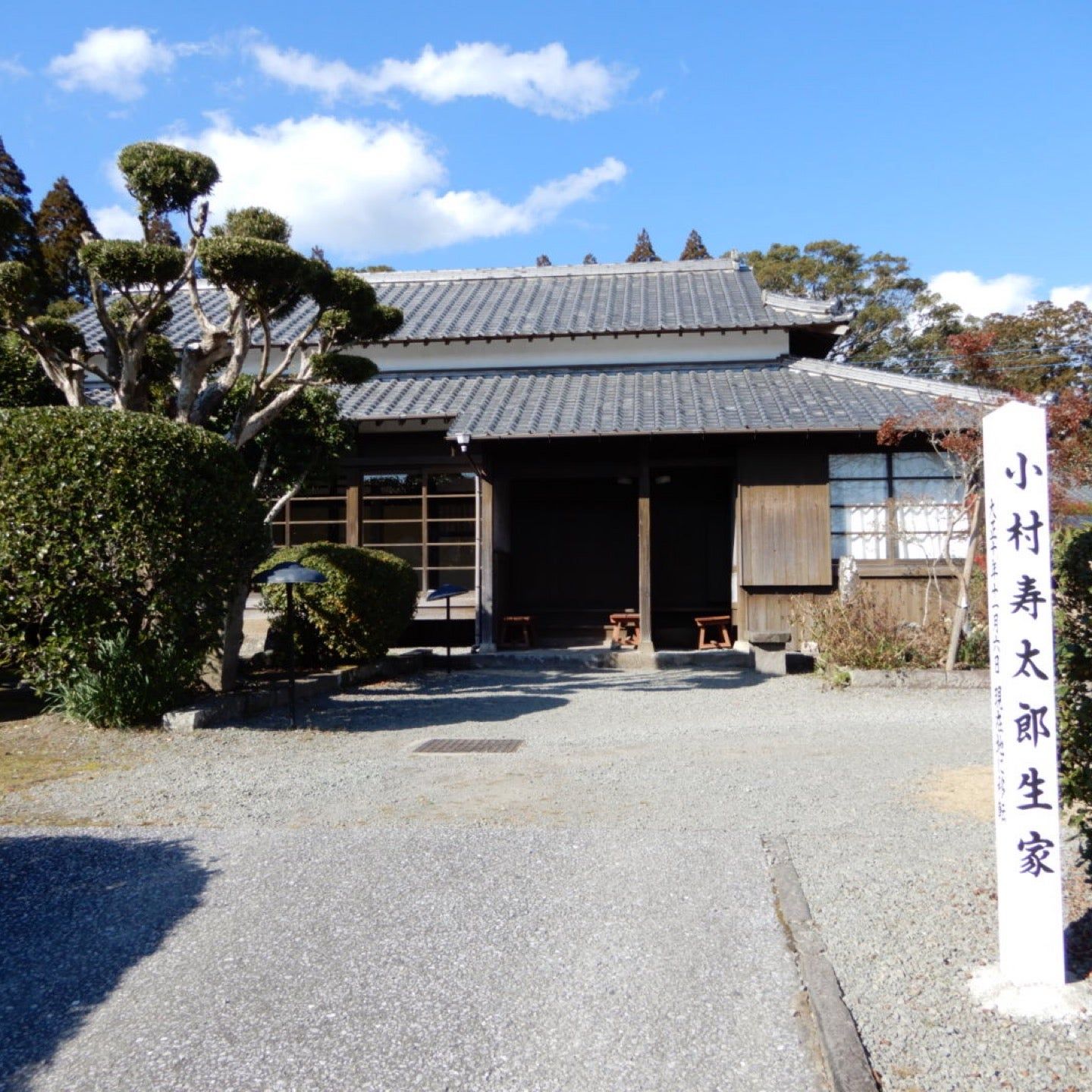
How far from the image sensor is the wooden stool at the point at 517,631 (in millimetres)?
14383

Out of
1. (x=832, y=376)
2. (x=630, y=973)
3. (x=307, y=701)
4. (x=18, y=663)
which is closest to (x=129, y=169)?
(x=18, y=663)

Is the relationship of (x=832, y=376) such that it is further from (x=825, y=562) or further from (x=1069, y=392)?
(x=1069, y=392)

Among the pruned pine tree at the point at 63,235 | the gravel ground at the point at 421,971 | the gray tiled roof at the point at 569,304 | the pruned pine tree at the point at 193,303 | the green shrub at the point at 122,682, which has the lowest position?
the gravel ground at the point at 421,971

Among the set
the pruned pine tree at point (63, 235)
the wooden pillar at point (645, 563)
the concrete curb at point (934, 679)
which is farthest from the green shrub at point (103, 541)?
the pruned pine tree at point (63, 235)

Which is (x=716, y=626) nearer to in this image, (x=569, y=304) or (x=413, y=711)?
(x=413, y=711)

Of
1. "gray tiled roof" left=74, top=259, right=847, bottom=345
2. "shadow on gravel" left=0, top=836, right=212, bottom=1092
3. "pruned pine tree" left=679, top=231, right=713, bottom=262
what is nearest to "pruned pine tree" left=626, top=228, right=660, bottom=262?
"pruned pine tree" left=679, top=231, right=713, bottom=262

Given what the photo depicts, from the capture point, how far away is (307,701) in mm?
10008

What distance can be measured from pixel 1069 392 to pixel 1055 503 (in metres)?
1.23

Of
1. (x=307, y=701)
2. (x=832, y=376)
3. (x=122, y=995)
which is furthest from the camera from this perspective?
(x=832, y=376)

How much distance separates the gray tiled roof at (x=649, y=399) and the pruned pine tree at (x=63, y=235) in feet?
Answer: 47.9

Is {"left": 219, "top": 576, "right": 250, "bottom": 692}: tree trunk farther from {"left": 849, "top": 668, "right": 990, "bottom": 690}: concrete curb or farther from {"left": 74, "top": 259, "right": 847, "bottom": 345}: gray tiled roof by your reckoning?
{"left": 74, "top": 259, "right": 847, "bottom": 345}: gray tiled roof

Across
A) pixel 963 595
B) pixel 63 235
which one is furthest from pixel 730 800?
pixel 63 235

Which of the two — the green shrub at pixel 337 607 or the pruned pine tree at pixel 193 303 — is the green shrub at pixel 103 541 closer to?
the pruned pine tree at pixel 193 303

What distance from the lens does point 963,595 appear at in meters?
10.4
